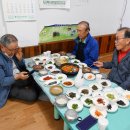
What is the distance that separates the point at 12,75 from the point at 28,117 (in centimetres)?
54

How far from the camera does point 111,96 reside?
58.2 inches

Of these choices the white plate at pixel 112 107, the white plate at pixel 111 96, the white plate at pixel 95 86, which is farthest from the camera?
the white plate at pixel 95 86

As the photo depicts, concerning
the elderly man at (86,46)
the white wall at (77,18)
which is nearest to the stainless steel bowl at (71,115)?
the elderly man at (86,46)

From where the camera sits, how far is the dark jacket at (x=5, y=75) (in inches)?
72.3

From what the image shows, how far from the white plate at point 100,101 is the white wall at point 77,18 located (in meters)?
1.45

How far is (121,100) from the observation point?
142 centimetres

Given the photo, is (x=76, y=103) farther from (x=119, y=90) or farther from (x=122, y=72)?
(x=122, y=72)

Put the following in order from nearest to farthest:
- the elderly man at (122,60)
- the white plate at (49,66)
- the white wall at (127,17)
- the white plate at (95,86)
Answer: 1. the white plate at (95,86)
2. the elderly man at (122,60)
3. the white plate at (49,66)
4. the white wall at (127,17)

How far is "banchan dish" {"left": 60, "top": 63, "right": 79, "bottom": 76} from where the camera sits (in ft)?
5.99

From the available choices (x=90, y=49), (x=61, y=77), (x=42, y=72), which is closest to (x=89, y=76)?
(x=61, y=77)

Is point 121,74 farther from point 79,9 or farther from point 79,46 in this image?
point 79,9

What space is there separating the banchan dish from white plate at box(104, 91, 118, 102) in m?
0.45

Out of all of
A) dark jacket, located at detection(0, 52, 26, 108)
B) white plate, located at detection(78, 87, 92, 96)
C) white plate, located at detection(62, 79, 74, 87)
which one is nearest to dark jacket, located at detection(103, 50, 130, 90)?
white plate, located at detection(78, 87, 92, 96)

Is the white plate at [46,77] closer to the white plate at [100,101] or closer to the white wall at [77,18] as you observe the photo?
the white plate at [100,101]
